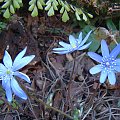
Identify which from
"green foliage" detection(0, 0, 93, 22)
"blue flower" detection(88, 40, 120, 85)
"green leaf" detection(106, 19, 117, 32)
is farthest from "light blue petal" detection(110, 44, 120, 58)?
"green leaf" detection(106, 19, 117, 32)

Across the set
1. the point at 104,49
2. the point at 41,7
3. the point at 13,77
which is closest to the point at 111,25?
the point at 41,7

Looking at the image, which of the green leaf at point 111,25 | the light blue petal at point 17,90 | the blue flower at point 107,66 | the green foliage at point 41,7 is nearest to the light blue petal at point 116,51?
the blue flower at point 107,66

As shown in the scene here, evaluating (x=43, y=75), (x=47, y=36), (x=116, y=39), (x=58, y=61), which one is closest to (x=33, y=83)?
(x=43, y=75)

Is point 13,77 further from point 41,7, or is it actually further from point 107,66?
point 41,7

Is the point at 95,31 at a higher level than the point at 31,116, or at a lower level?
higher

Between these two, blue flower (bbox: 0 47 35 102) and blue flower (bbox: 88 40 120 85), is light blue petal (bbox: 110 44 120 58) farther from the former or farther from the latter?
blue flower (bbox: 0 47 35 102)

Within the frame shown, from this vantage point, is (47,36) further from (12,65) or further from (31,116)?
(12,65)

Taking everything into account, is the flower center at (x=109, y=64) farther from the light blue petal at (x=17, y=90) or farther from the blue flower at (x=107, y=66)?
the light blue petal at (x=17, y=90)
